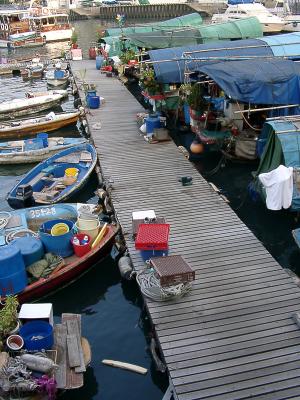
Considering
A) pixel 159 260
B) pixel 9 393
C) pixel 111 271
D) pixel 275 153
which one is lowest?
pixel 111 271

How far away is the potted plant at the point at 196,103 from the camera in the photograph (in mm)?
22219

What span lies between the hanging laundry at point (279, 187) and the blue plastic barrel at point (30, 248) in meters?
7.55

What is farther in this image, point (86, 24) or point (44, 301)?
point (86, 24)

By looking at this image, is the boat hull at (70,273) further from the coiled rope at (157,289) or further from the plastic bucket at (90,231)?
the coiled rope at (157,289)

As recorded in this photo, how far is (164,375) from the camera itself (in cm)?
1078

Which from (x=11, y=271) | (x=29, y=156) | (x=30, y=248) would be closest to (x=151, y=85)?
(x=29, y=156)

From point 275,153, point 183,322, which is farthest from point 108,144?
point 183,322

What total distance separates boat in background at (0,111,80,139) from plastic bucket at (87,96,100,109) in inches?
40.0

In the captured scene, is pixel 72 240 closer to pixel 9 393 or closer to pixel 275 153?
pixel 9 393

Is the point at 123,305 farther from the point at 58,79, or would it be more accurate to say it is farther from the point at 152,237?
the point at 58,79

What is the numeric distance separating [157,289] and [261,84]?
11170 millimetres

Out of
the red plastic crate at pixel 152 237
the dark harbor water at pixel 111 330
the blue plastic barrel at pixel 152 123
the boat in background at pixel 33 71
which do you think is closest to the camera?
the dark harbor water at pixel 111 330

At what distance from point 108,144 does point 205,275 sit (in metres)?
12.2

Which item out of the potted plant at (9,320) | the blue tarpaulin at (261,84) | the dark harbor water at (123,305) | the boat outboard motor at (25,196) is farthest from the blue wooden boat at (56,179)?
the potted plant at (9,320)
